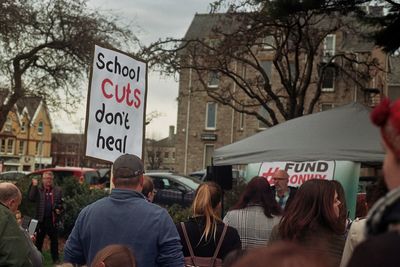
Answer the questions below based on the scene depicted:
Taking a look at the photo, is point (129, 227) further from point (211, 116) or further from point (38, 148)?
point (38, 148)

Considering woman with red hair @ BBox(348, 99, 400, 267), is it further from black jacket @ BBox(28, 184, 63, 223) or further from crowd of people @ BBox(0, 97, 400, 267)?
black jacket @ BBox(28, 184, 63, 223)

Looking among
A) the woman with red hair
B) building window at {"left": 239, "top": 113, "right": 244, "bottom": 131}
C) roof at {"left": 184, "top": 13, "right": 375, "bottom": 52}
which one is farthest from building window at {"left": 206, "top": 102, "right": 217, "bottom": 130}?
the woman with red hair

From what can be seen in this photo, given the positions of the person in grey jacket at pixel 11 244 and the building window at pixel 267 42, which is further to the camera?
the building window at pixel 267 42

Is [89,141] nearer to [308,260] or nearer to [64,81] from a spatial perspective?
[308,260]

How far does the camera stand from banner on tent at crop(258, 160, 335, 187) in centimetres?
→ 827

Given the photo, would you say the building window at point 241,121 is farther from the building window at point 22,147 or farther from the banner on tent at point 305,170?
the building window at point 22,147

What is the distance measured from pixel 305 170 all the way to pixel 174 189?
31.7 ft

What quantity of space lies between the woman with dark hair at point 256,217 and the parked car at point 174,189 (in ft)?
37.1

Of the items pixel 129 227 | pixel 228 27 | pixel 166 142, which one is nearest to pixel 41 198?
pixel 129 227

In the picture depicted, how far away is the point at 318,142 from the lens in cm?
804

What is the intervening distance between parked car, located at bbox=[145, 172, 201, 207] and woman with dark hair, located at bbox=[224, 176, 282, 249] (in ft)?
37.1

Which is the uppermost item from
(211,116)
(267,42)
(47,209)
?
(267,42)

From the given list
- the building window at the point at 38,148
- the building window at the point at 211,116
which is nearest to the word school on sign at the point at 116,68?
the building window at the point at 211,116

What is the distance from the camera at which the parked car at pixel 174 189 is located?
16.8 m
